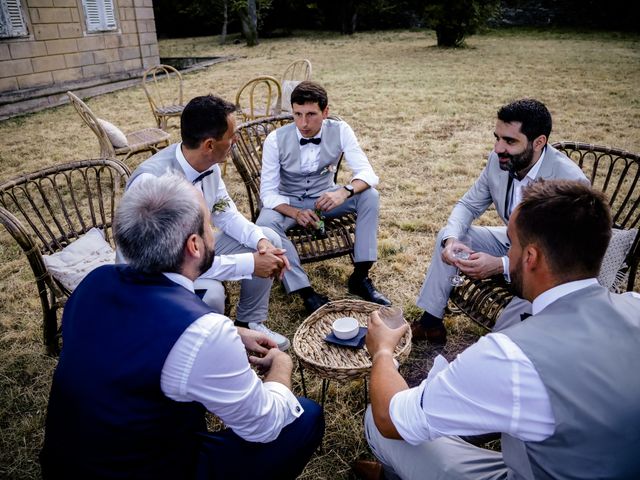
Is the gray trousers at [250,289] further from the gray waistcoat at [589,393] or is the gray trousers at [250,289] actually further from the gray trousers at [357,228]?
the gray waistcoat at [589,393]

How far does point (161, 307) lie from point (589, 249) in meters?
1.28

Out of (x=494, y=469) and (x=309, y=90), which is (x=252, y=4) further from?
(x=494, y=469)

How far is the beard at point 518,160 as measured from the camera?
2.78 metres

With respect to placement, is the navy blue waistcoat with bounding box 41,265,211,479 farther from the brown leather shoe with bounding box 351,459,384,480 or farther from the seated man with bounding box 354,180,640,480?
the brown leather shoe with bounding box 351,459,384,480

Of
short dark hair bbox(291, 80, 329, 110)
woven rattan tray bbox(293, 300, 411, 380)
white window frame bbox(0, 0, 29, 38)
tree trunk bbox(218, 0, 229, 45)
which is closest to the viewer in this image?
woven rattan tray bbox(293, 300, 411, 380)

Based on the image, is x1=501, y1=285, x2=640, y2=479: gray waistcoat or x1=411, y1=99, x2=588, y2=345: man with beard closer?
x1=501, y1=285, x2=640, y2=479: gray waistcoat

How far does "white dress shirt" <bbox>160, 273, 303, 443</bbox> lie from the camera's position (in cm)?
129

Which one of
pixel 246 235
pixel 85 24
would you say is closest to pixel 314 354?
pixel 246 235

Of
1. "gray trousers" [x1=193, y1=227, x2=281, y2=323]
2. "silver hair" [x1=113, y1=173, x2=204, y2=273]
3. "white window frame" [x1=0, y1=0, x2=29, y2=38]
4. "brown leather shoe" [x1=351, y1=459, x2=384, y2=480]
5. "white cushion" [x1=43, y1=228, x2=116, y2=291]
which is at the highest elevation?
"white window frame" [x1=0, y1=0, x2=29, y2=38]

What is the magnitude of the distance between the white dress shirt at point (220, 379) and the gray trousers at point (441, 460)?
456 mm

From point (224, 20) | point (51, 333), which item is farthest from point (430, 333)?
point (224, 20)

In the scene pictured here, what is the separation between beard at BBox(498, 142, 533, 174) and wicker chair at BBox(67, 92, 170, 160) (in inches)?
167

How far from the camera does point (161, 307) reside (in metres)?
1.31

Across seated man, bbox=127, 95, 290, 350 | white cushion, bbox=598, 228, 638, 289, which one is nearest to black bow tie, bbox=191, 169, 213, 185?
seated man, bbox=127, 95, 290, 350
